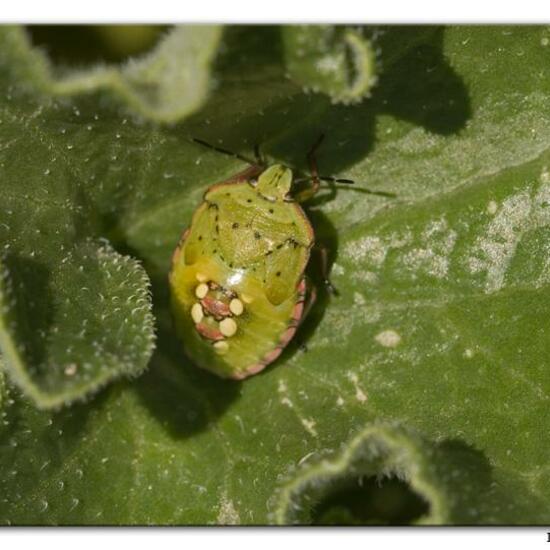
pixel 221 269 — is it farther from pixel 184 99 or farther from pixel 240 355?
pixel 184 99

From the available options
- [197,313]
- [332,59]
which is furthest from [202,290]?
[332,59]

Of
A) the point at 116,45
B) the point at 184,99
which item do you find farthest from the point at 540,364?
the point at 116,45

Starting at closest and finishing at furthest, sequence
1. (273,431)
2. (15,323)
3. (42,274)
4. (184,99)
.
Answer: (184,99) → (15,323) → (42,274) → (273,431)

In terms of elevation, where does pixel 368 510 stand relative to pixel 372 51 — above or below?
below

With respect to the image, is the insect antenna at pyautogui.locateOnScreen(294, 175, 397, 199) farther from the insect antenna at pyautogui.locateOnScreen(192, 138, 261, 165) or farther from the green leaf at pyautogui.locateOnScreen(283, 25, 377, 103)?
the green leaf at pyautogui.locateOnScreen(283, 25, 377, 103)

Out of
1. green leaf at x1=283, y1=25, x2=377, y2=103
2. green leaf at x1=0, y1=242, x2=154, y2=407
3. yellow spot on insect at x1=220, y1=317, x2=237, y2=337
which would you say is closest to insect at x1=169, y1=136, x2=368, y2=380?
yellow spot on insect at x1=220, y1=317, x2=237, y2=337

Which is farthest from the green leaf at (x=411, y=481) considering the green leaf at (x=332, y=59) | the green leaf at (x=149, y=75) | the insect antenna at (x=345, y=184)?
the green leaf at (x=149, y=75)

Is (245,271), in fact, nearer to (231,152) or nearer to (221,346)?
(221,346)
